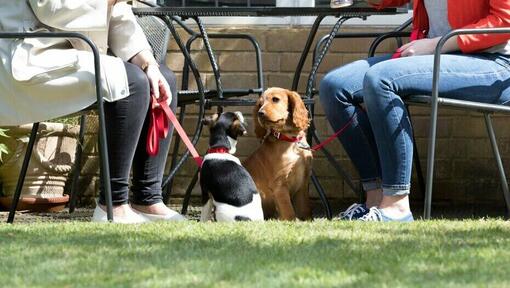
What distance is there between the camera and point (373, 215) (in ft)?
16.9

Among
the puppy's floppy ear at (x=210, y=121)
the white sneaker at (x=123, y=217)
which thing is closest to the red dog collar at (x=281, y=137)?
the puppy's floppy ear at (x=210, y=121)

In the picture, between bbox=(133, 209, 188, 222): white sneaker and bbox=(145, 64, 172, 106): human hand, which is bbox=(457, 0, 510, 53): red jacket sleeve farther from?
bbox=(133, 209, 188, 222): white sneaker

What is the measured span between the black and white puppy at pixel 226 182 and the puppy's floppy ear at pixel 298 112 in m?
0.33

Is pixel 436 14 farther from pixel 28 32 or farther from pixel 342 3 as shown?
pixel 28 32

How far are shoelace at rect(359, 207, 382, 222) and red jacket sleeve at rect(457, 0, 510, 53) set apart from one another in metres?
0.82

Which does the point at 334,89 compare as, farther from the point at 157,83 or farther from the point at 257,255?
the point at 257,255

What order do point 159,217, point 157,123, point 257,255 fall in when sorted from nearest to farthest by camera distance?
point 257,255
point 157,123
point 159,217

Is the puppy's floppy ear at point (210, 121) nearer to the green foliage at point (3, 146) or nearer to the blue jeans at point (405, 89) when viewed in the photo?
the blue jeans at point (405, 89)

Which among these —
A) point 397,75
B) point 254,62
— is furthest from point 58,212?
point 397,75

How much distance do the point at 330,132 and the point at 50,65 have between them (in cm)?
243

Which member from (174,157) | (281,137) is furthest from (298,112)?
(174,157)

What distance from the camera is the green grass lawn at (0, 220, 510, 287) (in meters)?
3.42

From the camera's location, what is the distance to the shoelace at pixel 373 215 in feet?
16.8

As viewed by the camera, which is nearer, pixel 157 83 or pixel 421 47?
pixel 157 83
